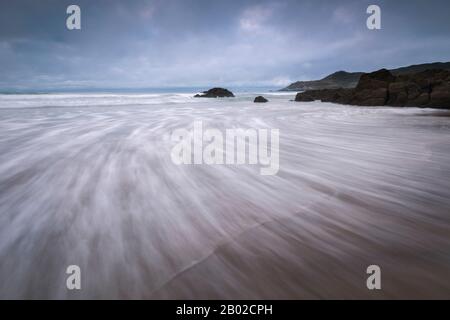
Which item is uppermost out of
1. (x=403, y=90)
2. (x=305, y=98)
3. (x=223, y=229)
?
(x=305, y=98)

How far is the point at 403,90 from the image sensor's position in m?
14.3

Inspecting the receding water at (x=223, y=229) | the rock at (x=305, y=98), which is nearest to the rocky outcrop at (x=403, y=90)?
the rock at (x=305, y=98)

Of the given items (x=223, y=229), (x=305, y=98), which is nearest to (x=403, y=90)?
(x=305, y=98)

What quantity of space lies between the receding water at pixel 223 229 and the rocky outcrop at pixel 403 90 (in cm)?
1295

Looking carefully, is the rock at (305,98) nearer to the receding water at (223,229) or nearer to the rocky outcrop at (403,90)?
the rocky outcrop at (403,90)

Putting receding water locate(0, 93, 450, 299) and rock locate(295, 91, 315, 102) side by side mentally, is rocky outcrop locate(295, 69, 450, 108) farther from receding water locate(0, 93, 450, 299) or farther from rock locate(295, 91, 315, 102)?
receding water locate(0, 93, 450, 299)

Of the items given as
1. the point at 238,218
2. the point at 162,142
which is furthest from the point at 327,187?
the point at 162,142

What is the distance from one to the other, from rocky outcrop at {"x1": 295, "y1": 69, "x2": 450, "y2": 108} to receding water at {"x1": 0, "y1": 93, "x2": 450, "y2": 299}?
12.9 m

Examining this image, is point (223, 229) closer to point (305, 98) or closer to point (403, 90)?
point (403, 90)

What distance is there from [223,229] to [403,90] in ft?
57.5

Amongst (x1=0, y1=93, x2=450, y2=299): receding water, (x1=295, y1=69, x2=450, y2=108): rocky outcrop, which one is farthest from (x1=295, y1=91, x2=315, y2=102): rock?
(x1=0, y1=93, x2=450, y2=299): receding water

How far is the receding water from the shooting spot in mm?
1155

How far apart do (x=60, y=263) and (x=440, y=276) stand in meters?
2.03
